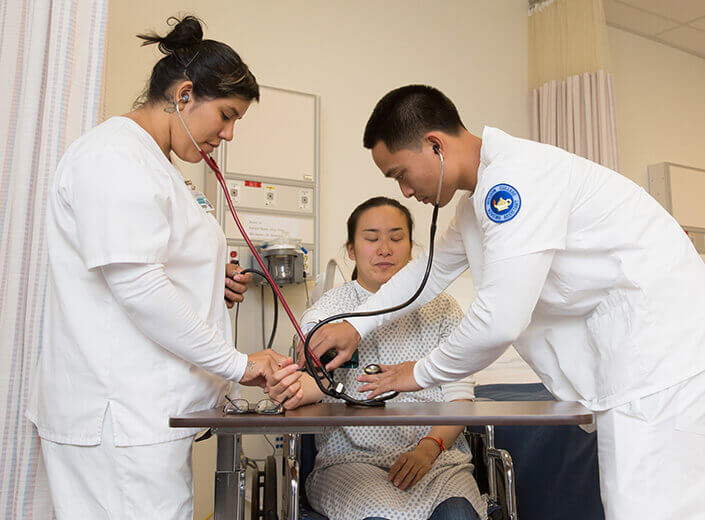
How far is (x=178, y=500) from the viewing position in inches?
44.0

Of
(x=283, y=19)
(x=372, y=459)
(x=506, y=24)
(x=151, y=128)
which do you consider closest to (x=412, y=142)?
(x=151, y=128)

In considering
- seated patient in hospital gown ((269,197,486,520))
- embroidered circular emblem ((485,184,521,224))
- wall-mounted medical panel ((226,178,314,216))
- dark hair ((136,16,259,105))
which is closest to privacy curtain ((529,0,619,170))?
wall-mounted medical panel ((226,178,314,216))

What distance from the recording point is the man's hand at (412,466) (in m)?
1.50

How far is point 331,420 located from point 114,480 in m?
0.41

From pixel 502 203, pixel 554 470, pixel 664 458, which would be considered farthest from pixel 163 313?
pixel 554 470

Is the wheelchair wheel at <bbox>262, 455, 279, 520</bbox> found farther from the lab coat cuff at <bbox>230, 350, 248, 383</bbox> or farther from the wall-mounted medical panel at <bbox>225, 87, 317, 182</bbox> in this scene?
the wall-mounted medical panel at <bbox>225, 87, 317, 182</bbox>

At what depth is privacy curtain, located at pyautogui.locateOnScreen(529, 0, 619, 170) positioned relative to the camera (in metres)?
3.32

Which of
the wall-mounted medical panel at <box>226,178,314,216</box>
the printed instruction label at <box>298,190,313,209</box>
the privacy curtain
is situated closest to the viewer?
the wall-mounted medical panel at <box>226,178,314,216</box>

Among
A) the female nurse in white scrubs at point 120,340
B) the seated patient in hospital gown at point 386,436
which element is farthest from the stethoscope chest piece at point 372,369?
the female nurse in white scrubs at point 120,340

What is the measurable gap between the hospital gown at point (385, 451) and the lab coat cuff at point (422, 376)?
12.8 inches

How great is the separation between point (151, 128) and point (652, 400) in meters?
1.09

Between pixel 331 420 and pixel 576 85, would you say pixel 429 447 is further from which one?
pixel 576 85

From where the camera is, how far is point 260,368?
1229mm

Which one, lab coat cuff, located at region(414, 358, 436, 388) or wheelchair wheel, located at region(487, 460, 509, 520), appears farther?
wheelchair wheel, located at region(487, 460, 509, 520)
